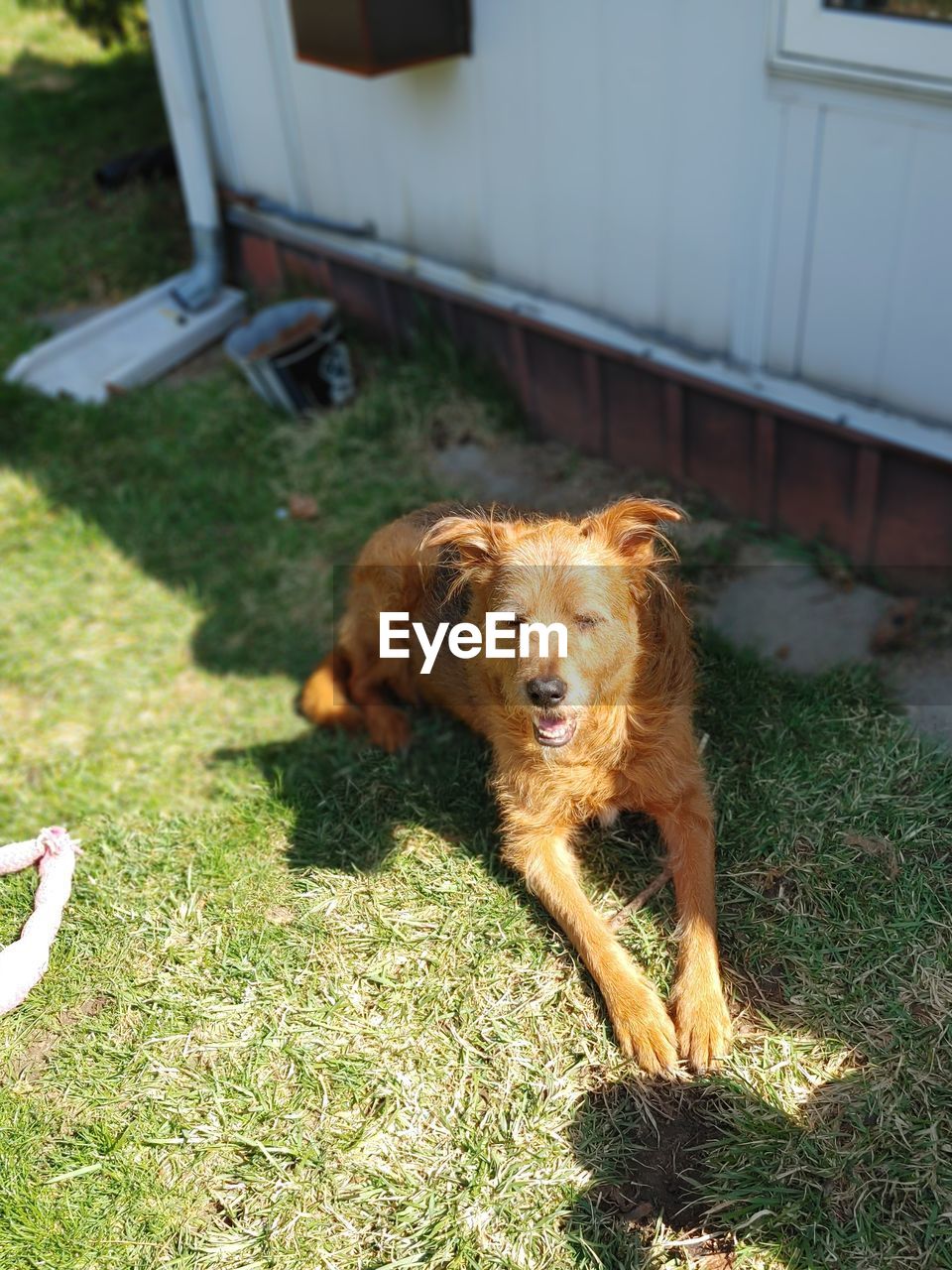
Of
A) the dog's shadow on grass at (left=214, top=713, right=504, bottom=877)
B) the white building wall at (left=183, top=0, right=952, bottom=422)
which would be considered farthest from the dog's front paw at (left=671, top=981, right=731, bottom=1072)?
the white building wall at (left=183, top=0, right=952, bottom=422)

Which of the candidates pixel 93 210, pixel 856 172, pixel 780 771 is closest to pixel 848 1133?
pixel 780 771

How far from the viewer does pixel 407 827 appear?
155 inches

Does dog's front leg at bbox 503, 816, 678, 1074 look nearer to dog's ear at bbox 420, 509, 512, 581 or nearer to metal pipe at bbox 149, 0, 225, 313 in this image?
dog's ear at bbox 420, 509, 512, 581

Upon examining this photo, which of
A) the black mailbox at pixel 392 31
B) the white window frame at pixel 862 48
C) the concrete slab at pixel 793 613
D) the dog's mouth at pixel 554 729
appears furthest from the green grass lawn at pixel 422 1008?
the black mailbox at pixel 392 31

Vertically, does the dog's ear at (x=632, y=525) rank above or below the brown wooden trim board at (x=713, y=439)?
above

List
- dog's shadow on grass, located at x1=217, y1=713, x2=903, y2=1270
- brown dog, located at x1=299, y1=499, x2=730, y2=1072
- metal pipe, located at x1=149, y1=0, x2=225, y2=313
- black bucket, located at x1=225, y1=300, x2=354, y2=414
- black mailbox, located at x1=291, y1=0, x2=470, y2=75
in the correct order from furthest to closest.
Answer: metal pipe, located at x1=149, y1=0, x2=225, y2=313 < black bucket, located at x1=225, y1=300, x2=354, y2=414 < black mailbox, located at x1=291, y1=0, x2=470, y2=75 < brown dog, located at x1=299, y1=499, x2=730, y2=1072 < dog's shadow on grass, located at x1=217, y1=713, x2=903, y2=1270

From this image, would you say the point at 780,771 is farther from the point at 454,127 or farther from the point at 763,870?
the point at 454,127

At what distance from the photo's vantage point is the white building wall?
14.0ft

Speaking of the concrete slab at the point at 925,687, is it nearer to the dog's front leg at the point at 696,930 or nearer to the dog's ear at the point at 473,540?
the dog's front leg at the point at 696,930

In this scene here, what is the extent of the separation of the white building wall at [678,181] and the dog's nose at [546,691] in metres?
2.43

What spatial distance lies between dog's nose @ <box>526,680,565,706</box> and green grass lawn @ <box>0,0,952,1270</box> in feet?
2.90

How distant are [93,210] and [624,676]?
23.9 feet

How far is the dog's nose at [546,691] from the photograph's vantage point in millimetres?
2980

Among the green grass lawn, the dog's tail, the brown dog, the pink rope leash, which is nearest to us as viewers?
the green grass lawn
